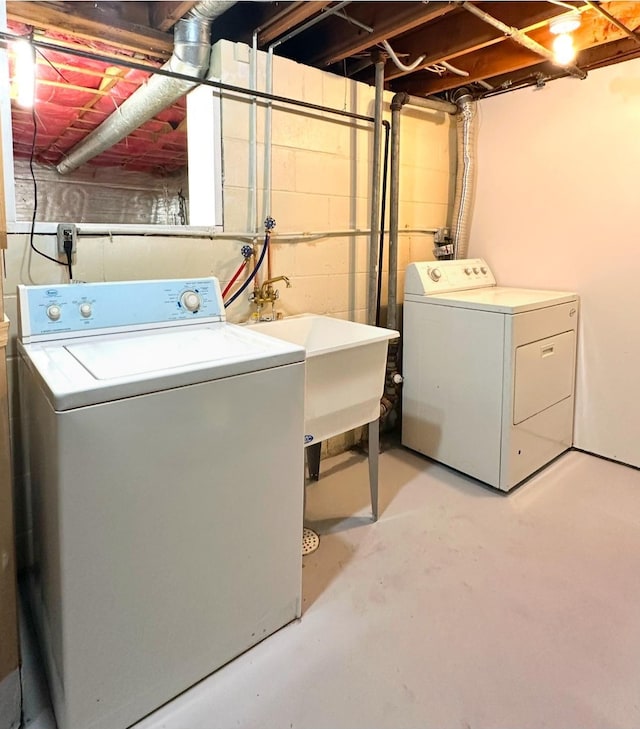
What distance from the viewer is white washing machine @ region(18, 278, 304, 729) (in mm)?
1133

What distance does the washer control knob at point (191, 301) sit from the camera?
1795 millimetres

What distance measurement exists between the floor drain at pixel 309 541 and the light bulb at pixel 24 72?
1.95 meters

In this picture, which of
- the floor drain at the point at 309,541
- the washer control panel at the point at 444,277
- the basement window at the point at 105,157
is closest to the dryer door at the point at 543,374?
the washer control panel at the point at 444,277

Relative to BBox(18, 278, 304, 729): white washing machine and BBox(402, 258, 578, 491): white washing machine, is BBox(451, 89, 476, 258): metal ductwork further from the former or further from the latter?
BBox(18, 278, 304, 729): white washing machine

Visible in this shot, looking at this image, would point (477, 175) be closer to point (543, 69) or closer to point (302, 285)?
point (543, 69)

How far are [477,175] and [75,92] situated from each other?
2.47m

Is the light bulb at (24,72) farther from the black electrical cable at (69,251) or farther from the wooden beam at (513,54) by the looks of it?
the wooden beam at (513,54)

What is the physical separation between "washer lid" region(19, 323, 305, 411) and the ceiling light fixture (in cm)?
188

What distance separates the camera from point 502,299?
8.23 ft

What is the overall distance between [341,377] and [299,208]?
1018 millimetres

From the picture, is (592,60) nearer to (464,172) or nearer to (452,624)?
(464,172)

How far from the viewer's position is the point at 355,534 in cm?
213

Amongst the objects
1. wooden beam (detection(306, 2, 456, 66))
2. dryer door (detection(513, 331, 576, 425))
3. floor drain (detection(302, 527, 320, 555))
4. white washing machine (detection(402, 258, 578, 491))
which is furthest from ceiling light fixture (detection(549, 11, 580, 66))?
floor drain (detection(302, 527, 320, 555))

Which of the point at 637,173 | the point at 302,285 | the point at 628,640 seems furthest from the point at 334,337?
the point at 637,173
